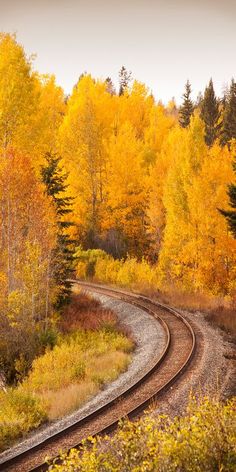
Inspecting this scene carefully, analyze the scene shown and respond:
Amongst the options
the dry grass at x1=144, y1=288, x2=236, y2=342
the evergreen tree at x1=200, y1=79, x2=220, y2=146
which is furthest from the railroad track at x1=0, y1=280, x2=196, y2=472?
the evergreen tree at x1=200, y1=79, x2=220, y2=146

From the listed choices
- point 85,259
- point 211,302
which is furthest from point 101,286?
point 211,302

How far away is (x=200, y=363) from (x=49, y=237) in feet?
33.0

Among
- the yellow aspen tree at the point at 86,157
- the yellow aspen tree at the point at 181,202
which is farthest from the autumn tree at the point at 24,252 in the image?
the yellow aspen tree at the point at 86,157

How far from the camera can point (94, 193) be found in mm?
39125

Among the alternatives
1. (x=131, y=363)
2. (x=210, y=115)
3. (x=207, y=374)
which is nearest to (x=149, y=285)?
(x=131, y=363)

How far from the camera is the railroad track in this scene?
9.53 m

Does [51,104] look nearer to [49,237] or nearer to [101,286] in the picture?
[101,286]

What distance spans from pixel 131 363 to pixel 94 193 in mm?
24888

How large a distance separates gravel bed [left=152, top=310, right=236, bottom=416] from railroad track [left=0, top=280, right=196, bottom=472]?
29 cm

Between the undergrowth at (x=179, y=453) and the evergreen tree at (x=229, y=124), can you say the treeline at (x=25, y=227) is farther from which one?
the evergreen tree at (x=229, y=124)

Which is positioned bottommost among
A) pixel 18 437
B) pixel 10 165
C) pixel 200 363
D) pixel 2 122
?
pixel 18 437

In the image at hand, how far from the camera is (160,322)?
68.8 ft

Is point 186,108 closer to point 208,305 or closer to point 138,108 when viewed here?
point 138,108

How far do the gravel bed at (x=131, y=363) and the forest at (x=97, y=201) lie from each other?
3544 mm
